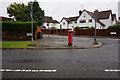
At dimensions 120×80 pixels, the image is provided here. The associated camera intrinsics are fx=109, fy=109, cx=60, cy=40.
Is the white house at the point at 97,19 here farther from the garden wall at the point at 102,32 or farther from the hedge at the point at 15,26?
the hedge at the point at 15,26

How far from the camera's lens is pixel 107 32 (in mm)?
24672

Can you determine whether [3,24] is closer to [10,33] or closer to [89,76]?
[10,33]

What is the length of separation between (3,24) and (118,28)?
21529mm

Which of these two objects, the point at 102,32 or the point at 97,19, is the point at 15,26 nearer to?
the point at 102,32

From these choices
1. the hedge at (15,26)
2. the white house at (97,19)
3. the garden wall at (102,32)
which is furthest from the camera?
the white house at (97,19)

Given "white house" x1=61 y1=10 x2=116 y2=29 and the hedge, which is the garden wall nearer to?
"white house" x1=61 y1=10 x2=116 y2=29

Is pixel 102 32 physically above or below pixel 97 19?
below

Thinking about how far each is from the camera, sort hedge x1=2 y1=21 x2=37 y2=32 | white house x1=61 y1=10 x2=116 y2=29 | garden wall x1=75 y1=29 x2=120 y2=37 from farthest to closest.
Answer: white house x1=61 y1=10 x2=116 y2=29 → garden wall x1=75 y1=29 x2=120 y2=37 → hedge x1=2 y1=21 x2=37 y2=32

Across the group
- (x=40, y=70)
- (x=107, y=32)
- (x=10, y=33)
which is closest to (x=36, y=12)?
(x=10, y=33)

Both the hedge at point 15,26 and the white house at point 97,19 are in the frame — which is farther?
the white house at point 97,19

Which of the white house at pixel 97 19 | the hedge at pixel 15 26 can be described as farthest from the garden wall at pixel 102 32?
the hedge at pixel 15 26

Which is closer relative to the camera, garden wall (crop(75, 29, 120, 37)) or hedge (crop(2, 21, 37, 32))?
hedge (crop(2, 21, 37, 32))

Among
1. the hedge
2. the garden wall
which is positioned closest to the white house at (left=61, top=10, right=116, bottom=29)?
the garden wall

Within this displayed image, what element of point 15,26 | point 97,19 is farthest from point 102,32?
point 15,26
